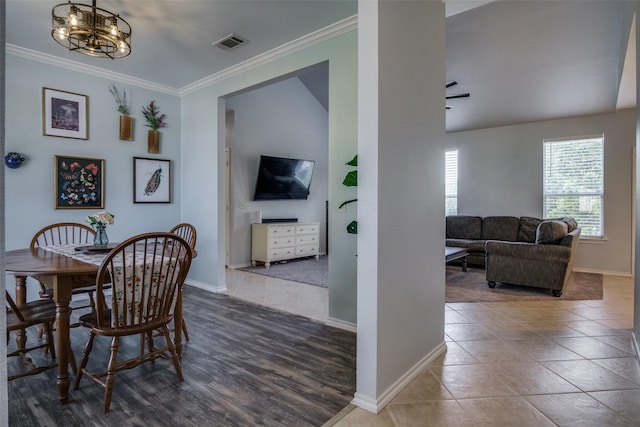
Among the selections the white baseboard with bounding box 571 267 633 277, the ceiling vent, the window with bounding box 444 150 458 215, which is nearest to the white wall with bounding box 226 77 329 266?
the ceiling vent

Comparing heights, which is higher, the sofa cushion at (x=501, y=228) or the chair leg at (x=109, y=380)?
the sofa cushion at (x=501, y=228)

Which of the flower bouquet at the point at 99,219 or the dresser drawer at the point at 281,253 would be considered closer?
the flower bouquet at the point at 99,219

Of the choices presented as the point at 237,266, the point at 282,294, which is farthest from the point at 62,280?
the point at 237,266

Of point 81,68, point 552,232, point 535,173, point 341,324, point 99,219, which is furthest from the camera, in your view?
point 535,173

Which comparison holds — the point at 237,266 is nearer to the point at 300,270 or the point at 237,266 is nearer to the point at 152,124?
the point at 300,270

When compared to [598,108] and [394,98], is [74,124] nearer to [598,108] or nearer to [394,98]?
[394,98]

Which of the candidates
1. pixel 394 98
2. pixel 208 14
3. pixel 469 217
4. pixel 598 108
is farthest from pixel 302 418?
pixel 598 108

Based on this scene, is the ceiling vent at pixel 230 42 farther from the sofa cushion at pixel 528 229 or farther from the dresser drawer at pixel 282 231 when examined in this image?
the sofa cushion at pixel 528 229

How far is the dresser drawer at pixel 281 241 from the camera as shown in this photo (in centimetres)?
615

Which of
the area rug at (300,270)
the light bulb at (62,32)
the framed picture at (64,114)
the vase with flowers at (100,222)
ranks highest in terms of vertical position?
the light bulb at (62,32)

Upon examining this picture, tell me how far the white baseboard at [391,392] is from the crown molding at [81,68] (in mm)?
4462

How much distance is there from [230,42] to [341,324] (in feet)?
9.72

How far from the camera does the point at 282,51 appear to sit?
141 inches

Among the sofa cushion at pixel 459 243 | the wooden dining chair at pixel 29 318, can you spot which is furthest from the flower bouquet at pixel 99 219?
the sofa cushion at pixel 459 243
